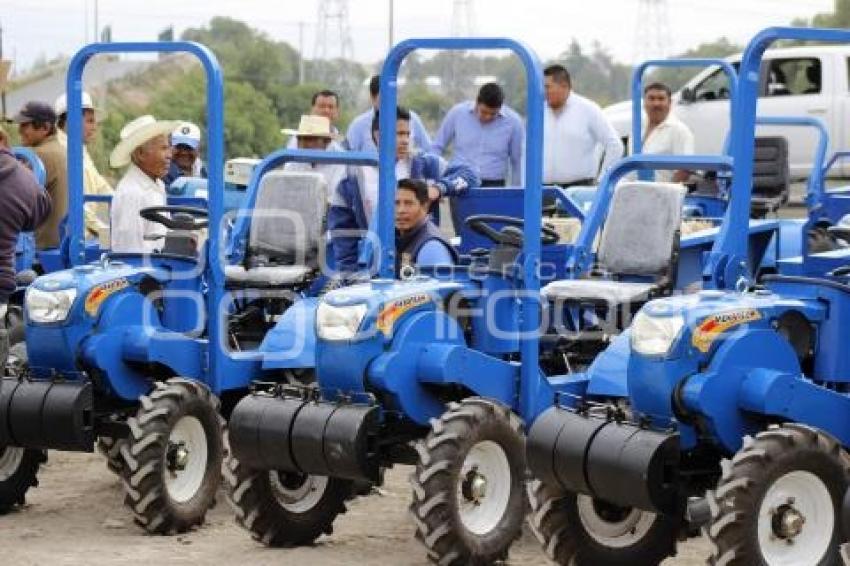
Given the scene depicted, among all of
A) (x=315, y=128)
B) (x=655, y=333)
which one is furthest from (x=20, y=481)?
(x=655, y=333)

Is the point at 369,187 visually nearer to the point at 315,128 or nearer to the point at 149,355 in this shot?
the point at 315,128

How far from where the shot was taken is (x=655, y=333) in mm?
7699

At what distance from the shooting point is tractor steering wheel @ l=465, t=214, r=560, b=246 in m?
9.28

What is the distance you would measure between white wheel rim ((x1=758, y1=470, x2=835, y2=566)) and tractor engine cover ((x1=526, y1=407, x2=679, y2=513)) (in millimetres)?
394

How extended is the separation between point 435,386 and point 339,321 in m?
0.51

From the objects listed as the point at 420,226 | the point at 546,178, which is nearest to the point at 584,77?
the point at 546,178

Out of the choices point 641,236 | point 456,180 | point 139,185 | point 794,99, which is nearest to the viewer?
point 641,236

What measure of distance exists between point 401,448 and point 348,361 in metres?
0.46

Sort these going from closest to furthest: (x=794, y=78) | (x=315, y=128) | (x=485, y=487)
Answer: (x=485, y=487) < (x=315, y=128) < (x=794, y=78)

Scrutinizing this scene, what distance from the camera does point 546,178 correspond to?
13.7 metres

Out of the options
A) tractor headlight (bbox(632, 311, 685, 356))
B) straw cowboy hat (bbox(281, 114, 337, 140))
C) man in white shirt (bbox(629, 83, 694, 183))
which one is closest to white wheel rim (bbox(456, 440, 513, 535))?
tractor headlight (bbox(632, 311, 685, 356))

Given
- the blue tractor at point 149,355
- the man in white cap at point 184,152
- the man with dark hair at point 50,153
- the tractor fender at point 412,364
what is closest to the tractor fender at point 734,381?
the tractor fender at point 412,364

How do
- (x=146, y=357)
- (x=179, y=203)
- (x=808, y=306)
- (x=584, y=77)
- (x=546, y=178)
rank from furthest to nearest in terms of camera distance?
(x=584, y=77), (x=546, y=178), (x=179, y=203), (x=146, y=357), (x=808, y=306)

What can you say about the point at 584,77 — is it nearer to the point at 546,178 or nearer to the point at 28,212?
the point at 546,178
